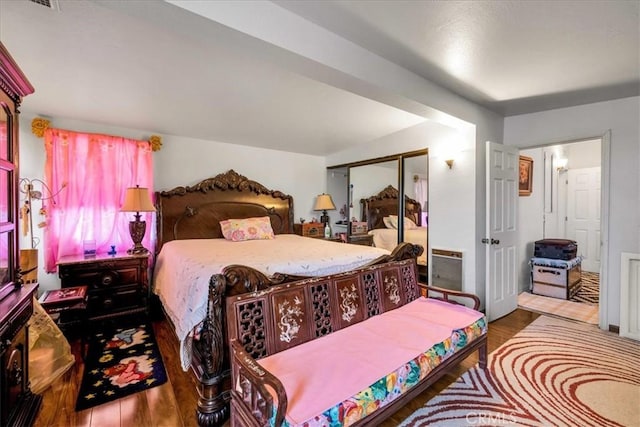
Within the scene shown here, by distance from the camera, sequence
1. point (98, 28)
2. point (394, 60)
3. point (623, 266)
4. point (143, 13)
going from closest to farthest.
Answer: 1. point (143, 13)
2. point (98, 28)
3. point (394, 60)
4. point (623, 266)

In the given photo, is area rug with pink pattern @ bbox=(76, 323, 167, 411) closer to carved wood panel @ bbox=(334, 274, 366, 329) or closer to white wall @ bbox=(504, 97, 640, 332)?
carved wood panel @ bbox=(334, 274, 366, 329)

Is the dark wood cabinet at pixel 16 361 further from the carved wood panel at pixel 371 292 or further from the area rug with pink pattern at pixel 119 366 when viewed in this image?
the carved wood panel at pixel 371 292

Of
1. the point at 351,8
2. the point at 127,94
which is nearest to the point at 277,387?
the point at 351,8

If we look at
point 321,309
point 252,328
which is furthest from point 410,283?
point 252,328

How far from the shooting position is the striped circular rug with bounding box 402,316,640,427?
1.83m

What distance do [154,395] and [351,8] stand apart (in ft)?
9.03

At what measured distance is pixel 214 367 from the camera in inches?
68.5

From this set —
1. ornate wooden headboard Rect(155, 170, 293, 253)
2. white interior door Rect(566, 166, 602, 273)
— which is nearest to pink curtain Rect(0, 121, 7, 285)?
ornate wooden headboard Rect(155, 170, 293, 253)

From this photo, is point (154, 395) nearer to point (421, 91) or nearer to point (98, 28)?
point (98, 28)

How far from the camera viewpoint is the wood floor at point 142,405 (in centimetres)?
178

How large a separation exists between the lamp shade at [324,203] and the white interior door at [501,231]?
2422 mm

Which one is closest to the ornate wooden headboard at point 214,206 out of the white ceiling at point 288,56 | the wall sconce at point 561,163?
the white ceiling at point 288,56

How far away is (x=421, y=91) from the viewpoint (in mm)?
2496

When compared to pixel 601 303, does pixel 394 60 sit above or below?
above
